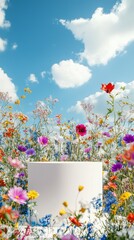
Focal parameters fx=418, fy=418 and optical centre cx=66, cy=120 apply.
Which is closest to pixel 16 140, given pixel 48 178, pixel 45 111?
pixel 45 111

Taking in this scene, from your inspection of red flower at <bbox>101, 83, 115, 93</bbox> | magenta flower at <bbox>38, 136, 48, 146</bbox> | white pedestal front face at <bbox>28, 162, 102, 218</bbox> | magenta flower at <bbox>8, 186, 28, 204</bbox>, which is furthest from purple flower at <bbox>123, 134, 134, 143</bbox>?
magenta flower at <bbox>8, 186, 28, 204</bbox>

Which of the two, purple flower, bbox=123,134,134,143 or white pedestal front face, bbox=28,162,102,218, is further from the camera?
white pedestal front face, bbox=28,162,102,218

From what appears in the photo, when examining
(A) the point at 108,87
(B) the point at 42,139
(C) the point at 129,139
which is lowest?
(C) the point at 129,139

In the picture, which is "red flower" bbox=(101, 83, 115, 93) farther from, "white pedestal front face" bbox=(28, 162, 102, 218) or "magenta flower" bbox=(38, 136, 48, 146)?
"magenta flower" bbox=(38, 136, 48, 146)

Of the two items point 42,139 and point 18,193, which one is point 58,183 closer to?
point 42,139

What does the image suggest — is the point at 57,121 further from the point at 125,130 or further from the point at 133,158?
the point at 133,158

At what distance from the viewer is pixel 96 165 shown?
4070 mm

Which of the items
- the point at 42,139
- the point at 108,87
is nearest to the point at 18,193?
the point at 108,87

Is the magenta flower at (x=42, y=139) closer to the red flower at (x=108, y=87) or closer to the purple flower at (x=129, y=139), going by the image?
the red flower at (x=108, y=87)

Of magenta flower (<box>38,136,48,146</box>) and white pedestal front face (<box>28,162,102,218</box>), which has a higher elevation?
magenta flower (<box>38,136,48,146</box>)

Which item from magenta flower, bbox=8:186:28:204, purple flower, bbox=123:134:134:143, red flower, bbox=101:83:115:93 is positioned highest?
red flower, bbox=101:83:115:93

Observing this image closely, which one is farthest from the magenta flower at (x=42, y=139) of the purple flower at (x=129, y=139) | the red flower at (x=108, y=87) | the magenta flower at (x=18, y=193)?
the magenta flower at (x=18, y=193)

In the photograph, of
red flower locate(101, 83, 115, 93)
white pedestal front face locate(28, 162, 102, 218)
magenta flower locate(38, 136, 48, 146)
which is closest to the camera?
white pedestal front face locate(28, 162, 102, 218)

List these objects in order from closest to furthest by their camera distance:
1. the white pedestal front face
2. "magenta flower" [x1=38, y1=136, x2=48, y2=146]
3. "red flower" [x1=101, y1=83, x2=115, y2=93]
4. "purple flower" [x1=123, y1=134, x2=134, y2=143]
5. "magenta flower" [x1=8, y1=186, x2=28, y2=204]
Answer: "magenta flower" [x1=8, y1=186, x2=28, y2=204]
"purple flower" [x1=123, y1=134, x2=134, y2=143]
the white pedestal front face
"red flower" [x1=101, y1=83, x2=115, y2=93]
"magenta flower" [x1=38, y1=136, x2=48, y2=146]
